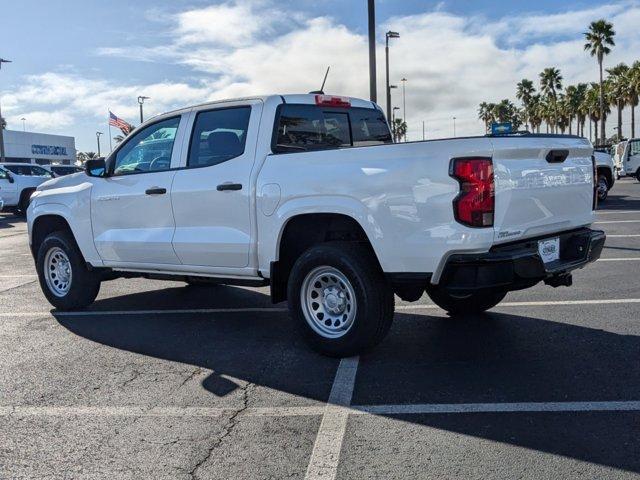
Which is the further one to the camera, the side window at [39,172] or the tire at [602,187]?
the side window at [39,172]

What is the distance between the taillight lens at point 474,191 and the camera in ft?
13.4

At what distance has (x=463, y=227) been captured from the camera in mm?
4133

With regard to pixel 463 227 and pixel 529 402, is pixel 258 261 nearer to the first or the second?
pixel 463 227

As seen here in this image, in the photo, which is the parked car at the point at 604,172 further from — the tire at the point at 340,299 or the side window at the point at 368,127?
the tire at the point at 340,299

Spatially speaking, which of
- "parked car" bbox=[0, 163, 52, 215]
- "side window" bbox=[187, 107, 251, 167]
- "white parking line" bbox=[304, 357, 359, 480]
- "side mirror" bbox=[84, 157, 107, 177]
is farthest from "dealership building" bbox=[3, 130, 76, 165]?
"white parking line" bbox=[304, 357, 359, 480]

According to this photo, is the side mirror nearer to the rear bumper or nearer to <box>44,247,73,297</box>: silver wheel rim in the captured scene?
<box>44,247,73,297</box>: silver wheel rim

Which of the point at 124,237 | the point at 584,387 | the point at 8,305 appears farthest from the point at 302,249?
the point at 8,305

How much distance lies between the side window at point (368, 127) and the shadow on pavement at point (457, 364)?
176 cm

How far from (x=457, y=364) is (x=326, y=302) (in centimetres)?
109

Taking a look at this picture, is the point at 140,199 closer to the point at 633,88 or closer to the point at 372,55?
the point at 372,55

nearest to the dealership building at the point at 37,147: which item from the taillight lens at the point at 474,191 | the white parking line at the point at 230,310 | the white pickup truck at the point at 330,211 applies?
the white parking line at the point at 230,310

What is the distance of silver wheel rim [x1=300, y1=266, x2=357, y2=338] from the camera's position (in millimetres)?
4887

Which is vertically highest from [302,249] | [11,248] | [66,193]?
[66,193]

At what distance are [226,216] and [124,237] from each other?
4.76 ft
